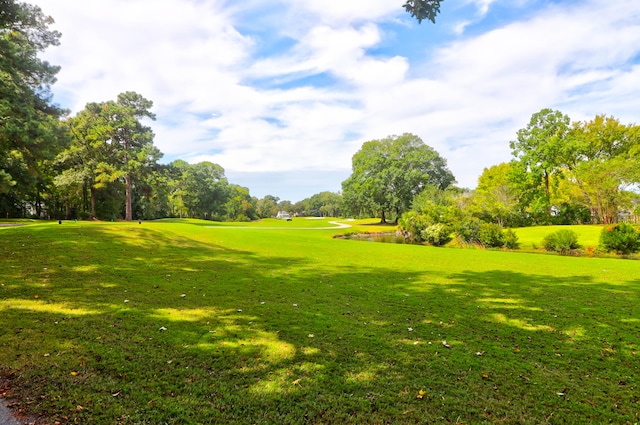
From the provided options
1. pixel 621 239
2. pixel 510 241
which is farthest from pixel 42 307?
pixel 621 239

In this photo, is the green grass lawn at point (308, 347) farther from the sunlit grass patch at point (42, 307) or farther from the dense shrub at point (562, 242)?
the dense shrub at point (562, 242)

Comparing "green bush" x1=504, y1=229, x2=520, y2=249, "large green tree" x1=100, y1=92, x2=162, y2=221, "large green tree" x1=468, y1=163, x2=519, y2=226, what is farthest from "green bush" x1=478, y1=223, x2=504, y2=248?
"large green tree" x1=100, y1=92, x2=162, y2=221

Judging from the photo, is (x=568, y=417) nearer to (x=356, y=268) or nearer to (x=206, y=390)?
(x=206, y=390)

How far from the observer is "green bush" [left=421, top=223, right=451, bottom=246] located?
2350 centimetres

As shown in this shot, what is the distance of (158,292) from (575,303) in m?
8.71

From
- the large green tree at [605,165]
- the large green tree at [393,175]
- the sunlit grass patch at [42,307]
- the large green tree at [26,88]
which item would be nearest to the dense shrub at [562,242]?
the large green tree at [605,165]

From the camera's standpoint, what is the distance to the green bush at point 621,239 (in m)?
17.1

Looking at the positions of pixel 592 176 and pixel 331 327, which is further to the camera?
pixel 592 176

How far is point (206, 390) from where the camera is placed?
3.00m

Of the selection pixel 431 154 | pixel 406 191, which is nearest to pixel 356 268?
pixel 406 191

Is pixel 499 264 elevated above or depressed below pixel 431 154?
below

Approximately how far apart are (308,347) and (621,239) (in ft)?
69.9

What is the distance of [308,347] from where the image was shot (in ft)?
13.3

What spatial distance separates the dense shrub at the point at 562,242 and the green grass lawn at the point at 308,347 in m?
12.5
